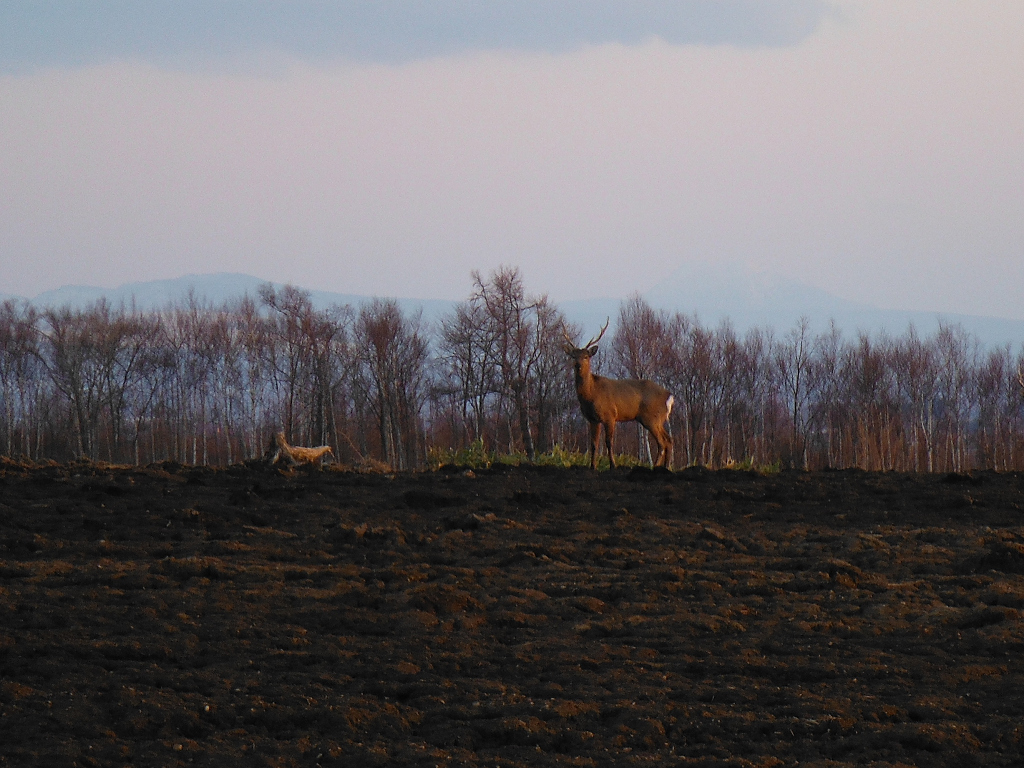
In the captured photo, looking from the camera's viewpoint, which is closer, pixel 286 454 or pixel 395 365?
pixel 286 454

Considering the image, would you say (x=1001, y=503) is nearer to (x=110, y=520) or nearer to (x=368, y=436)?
(x=110, y=520)

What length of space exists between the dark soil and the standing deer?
3914 mm

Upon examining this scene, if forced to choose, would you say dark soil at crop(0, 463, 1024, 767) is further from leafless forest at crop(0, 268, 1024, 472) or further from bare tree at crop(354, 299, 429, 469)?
bare tree at crop(354, 299, 429, 469)

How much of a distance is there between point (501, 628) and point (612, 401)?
32.5 ft

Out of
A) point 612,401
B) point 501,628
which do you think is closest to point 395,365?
point 612,401

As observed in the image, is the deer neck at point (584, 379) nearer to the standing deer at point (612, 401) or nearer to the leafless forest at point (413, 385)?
the standing deer at point (612, 401)

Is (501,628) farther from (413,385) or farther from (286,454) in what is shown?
(413,385)

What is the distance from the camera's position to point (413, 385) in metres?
59.1

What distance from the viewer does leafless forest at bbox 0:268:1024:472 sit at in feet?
173

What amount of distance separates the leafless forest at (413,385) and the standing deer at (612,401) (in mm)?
29948

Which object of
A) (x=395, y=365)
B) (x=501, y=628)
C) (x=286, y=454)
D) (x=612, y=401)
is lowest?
(x=501, y=628)

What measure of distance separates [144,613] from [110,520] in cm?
372

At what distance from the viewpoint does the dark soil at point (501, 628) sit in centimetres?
517

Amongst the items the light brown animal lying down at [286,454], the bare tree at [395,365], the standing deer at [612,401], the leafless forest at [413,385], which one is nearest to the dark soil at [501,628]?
the light brown animal lying down at [286,454]
